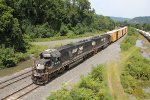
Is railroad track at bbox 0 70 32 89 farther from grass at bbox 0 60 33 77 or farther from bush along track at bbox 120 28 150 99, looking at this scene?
bush along track at bbox 120 28 150 99

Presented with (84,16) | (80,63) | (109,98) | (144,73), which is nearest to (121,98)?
(109,98)

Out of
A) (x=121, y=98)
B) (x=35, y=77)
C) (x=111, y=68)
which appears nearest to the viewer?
(x=121, y=98)

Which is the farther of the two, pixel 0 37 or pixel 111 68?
pixel 0 37

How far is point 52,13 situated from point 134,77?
58.2 meters

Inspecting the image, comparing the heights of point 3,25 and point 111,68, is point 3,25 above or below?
above

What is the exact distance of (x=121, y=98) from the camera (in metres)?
23.7

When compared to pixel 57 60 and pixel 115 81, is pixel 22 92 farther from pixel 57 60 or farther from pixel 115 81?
pixel 115 81

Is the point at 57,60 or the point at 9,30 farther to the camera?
the point at 9,30

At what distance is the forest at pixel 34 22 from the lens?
4344 centimetres

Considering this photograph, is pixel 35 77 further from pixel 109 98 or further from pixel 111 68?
pixel 111 68

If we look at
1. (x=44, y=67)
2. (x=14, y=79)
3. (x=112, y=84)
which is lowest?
(x=112, y=84)

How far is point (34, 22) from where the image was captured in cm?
8531

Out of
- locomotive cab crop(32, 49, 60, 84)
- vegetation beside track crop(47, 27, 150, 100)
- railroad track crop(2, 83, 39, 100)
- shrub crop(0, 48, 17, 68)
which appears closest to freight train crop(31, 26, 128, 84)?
locomotive cab crop(32, 49, 60, 84)

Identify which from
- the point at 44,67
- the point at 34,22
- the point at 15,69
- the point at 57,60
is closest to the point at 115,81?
the point at 57,60
